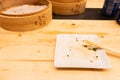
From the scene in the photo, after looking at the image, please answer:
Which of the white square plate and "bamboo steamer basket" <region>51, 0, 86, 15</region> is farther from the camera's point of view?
"bamboo steamer basket" <region>51, 0, 86, 15</region>

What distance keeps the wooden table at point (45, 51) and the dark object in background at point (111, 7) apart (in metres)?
0.06

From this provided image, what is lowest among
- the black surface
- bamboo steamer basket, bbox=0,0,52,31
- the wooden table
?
the wooden table

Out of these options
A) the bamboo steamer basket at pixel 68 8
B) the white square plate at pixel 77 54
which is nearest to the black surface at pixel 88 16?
the bamboo steamer basket at pixel 68 8

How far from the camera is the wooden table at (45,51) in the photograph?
0.54 meters

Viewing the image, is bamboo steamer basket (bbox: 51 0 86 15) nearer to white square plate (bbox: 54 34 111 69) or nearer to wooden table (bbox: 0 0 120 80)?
wooden table (bbox: 0 0 120 80)

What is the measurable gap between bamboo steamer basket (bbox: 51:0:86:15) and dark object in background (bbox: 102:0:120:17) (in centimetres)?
13

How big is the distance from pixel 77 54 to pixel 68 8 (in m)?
0.37

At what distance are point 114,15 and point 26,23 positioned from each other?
0.50 m

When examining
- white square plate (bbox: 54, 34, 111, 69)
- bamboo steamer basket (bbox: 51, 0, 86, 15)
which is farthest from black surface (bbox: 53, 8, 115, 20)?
white square plate (bbox: 54, 34, 111, 69)

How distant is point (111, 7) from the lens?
0.87 meters

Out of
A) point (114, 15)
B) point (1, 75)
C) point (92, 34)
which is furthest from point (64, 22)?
point (1, 75)

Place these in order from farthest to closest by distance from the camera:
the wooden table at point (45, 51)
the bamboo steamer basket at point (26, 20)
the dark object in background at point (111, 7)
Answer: the dark object in background at point (111, 7) → the bamboo steamer basket at point (26, 20) → the wooden table at point (45, 51)

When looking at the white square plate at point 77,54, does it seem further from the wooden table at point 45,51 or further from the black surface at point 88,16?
the black surface at point 88,16

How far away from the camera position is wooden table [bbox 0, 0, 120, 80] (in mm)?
542
